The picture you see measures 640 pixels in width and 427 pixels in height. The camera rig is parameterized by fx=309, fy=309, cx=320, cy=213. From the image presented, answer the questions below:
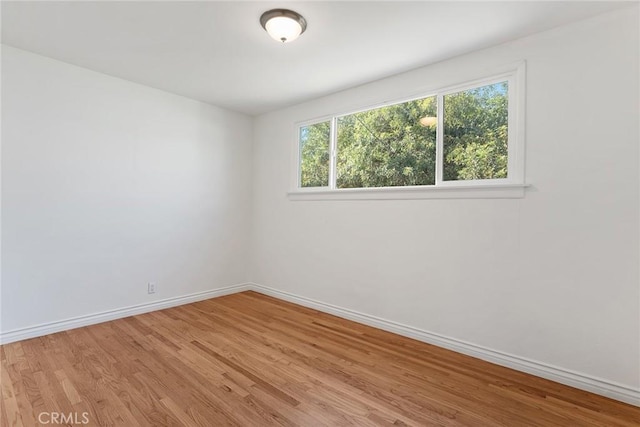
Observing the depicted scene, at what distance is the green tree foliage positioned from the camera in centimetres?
258

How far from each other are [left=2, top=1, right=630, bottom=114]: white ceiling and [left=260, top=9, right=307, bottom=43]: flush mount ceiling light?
58 mm

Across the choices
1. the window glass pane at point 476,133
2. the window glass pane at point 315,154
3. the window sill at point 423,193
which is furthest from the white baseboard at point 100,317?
the window glass pane at point 476,133

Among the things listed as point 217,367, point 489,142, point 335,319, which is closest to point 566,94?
point 489,142

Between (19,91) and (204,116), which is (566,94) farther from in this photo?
(19,91)

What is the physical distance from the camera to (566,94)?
7.26 feet

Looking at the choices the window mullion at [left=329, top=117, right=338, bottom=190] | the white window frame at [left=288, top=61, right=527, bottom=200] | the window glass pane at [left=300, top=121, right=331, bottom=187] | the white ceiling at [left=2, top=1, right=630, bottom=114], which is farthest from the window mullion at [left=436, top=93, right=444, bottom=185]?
the window glass pane at [left=300, top=121, right=331, bottom=187]

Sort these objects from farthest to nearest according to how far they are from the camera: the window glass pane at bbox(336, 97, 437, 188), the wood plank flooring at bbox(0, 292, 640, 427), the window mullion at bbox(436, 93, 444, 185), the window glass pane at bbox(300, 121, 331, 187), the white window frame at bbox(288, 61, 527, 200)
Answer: the window glass pane at bbox(300, 121, 331, 187)
the window glass pane at bbox(336, 97, 437, 188)
the window mullion at bbox(436, 93, 444, 185)
the white window frame at bbox(288, 61, 527, 200)
the wood plank flooring at bbox(0, 292, 640, 427)

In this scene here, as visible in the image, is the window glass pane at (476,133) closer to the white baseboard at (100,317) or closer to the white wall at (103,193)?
the white wall at (103,193)

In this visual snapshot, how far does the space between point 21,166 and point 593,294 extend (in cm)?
461

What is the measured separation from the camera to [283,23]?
2.16m

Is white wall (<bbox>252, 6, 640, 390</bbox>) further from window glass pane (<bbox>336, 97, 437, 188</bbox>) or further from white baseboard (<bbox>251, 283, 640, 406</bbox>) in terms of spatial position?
window glass pane (<bbox>336, 97, 437, 188</bbox>)

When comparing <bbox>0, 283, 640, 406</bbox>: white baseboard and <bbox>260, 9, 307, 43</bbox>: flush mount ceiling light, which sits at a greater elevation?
<bbox>260, 9, 307, 43</bbox>: flush mount ceiling light

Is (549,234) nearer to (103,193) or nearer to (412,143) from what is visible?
(412,143)

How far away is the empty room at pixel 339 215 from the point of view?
201 centimetres
